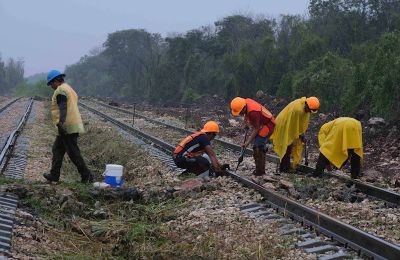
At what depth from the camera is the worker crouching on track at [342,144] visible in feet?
25.8

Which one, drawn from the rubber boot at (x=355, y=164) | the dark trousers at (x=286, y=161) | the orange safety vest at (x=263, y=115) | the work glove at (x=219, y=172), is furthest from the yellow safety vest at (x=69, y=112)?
the rubber boot at (x=355, y=164)

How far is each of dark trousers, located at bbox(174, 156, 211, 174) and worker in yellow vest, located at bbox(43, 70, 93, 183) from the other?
155cm

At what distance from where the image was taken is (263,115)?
8430 millimetres

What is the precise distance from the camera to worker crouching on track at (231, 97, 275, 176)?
8.06 metres

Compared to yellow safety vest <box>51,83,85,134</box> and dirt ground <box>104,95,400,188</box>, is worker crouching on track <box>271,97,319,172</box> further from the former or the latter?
yellow safety vest <box>51,83,85,134</box>

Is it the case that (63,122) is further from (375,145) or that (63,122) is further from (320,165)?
(375,145)

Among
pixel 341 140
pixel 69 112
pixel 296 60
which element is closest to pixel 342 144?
pixel 341 140

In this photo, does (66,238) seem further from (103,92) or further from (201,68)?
(103,92)

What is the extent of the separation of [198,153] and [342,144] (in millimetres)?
2276

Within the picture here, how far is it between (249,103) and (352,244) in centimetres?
377

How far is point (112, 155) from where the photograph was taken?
39.3 feet

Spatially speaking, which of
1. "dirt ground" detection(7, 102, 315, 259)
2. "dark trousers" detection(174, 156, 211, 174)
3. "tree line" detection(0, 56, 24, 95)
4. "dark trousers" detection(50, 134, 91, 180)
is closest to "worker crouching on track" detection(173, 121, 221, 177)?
"dark trousers" detection(174, 156, 211, 174)

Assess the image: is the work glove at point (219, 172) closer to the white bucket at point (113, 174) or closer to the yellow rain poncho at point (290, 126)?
the yellow rain poncho at point (290, 126)

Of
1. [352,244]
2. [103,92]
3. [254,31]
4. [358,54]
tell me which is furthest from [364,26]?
[103,92]
